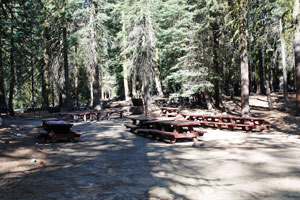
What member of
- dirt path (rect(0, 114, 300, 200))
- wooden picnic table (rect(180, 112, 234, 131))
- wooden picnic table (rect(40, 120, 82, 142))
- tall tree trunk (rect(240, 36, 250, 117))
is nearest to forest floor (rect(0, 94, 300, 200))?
dirt path (rect(0, 114, 300, 200))

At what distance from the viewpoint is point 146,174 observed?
5.00m

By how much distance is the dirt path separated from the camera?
3.78 meters

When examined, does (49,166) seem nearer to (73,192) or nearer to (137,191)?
(73,192)

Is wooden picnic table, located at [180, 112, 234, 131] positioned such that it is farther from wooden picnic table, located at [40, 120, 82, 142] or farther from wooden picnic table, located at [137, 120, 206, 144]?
wooden picnic table, located at [40, 120, 82, 142]

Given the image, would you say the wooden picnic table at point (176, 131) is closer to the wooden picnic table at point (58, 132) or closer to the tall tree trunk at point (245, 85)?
the wooden picnic table at point (58, 132)

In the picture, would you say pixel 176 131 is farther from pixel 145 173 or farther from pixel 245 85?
pixel 245 85

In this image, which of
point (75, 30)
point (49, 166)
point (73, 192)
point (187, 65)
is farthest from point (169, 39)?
point (73, 192)

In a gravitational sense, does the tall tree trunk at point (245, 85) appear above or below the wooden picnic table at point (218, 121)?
above

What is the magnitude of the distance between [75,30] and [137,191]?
71.4ft

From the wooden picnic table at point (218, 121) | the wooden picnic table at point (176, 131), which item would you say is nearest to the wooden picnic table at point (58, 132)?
the wooden picnic table at point (176, 131)

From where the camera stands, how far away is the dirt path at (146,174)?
378 cm

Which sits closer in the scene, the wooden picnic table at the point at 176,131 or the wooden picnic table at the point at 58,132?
the wooden picnic table at the point at 58,132

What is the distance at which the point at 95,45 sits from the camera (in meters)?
21.5

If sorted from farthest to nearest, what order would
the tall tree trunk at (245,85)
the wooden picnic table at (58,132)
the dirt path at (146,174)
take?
the tall tree trunk at (245,85)
the wooden picnic table at (58,132)
the dirt path at (146,174)
